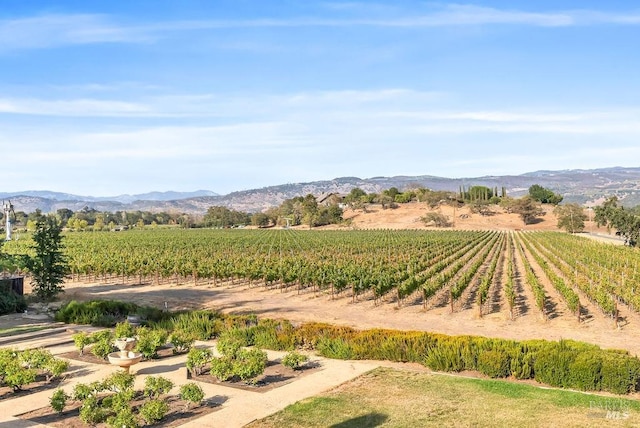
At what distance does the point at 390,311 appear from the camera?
3288 cm

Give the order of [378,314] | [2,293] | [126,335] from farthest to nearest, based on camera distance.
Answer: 1. [378,314]
2. [2,293]
3. [126,335]

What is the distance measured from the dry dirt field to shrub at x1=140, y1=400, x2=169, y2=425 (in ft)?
53.2

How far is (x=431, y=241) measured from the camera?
80.8 metres

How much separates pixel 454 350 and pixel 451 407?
3.99 m

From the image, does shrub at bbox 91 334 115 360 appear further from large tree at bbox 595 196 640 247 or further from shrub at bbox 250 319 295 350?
large tree at bbox 595 196 640 247

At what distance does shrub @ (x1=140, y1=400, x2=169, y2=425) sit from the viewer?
42.9ft

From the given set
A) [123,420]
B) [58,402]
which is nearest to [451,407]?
[123,420]

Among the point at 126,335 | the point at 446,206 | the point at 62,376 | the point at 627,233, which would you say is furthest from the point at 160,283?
the point at 446,206

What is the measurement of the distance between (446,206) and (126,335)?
151790mm

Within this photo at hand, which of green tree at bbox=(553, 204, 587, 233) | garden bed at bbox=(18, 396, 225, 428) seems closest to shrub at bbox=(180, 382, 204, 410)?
garden bed at bbox=(18, 396, 225, 428)

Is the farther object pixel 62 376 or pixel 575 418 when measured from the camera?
pixel 62 376

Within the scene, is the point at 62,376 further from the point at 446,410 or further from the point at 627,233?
the point at 627,233

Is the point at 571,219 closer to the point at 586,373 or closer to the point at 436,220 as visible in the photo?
the point at 436,220

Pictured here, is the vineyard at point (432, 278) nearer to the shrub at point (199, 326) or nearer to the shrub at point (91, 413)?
the shrub at point (199, 326)
